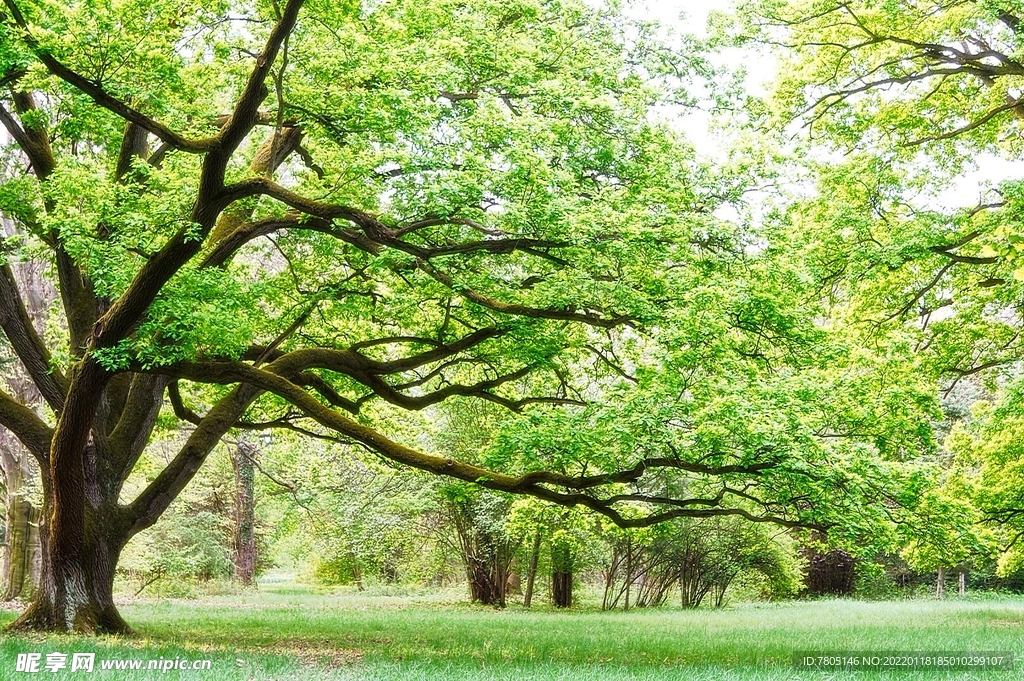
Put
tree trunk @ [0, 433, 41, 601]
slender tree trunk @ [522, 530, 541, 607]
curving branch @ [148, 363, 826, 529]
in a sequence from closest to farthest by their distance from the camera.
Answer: curving branch @ [148, 363, 826, 529] → tree trunk @ [0, 433, 41, 601] → slender tree trunk @ [522, 530, 541, 607]

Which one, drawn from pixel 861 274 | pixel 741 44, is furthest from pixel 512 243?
pixel 741 44

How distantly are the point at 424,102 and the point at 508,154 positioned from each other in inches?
48.3

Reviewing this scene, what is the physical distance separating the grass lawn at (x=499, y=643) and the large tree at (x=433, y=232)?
1.86m

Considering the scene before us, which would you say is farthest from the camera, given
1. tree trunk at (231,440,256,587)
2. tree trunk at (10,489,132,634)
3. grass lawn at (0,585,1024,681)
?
tree trunk at (231,440,256,587)

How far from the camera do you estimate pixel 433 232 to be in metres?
10.0

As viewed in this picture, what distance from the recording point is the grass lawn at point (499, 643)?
8328mm

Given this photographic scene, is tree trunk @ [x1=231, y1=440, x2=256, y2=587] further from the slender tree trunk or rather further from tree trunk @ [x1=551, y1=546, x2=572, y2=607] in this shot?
tree trunk @ [x1=551, y1=546, x2=572, y2=607]

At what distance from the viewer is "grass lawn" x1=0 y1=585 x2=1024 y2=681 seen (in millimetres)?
8328

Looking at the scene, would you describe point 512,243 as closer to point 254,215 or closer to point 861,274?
point 254,215

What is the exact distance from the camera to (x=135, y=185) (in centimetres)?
1066

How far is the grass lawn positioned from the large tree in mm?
1859

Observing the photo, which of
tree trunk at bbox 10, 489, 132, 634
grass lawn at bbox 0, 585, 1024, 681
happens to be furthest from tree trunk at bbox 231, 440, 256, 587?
tree trunk at bbox 10, 489, 132, 634

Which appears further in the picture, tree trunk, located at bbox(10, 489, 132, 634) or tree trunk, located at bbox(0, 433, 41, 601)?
tree trunk, located at bbox(0, 433, 41, 601)

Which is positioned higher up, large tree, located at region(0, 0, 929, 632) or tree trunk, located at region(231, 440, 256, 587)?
large tree, located at region(0, 0, 929, 632)
